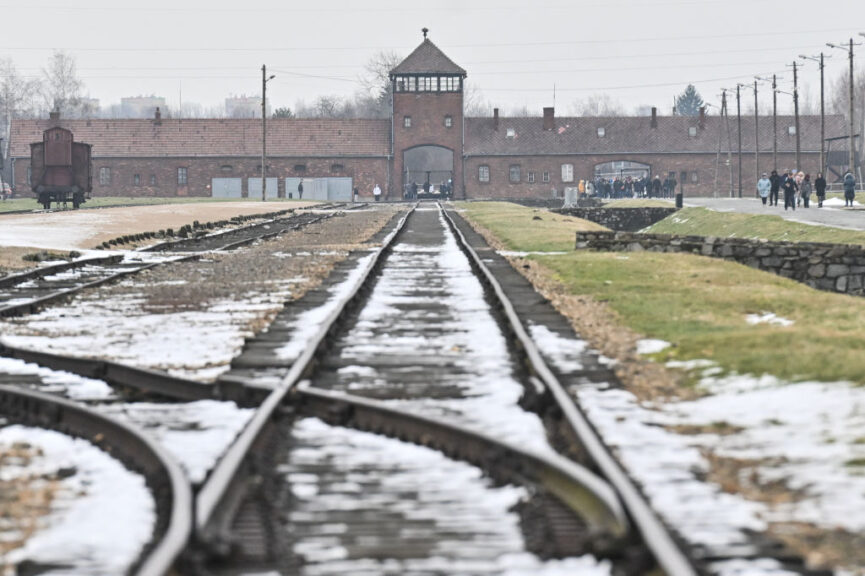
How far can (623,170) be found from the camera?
115562 mm

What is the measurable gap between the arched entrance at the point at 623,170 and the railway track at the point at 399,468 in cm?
9698

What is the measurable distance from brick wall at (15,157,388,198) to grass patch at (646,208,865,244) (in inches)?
1798

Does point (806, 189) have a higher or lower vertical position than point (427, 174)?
lower

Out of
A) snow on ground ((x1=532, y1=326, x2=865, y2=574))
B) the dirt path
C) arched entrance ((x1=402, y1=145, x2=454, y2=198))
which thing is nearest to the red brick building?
arched entrance ((x1=402, y1=145, x2=454, y2=198))

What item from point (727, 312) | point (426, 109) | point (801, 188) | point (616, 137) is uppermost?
point (426, 109)

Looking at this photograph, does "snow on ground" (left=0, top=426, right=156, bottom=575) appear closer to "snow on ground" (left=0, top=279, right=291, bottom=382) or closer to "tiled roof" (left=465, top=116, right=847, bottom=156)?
"snow on ground" (left=0, top=279, right=291, bottom=382)

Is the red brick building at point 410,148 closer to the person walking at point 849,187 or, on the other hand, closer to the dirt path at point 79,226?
the person walking at point 849,187

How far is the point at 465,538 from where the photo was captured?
5.55 m

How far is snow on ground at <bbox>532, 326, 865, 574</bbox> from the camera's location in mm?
5922

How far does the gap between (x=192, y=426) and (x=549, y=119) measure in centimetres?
10063

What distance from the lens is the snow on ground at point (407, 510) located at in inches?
203

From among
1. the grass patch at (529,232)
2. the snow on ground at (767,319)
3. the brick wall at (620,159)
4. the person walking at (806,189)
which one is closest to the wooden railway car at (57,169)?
the grass patch at (529,232)

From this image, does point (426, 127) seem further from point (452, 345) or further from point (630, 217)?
point (452, 345)

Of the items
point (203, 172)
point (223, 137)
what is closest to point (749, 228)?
point (203, 172)
